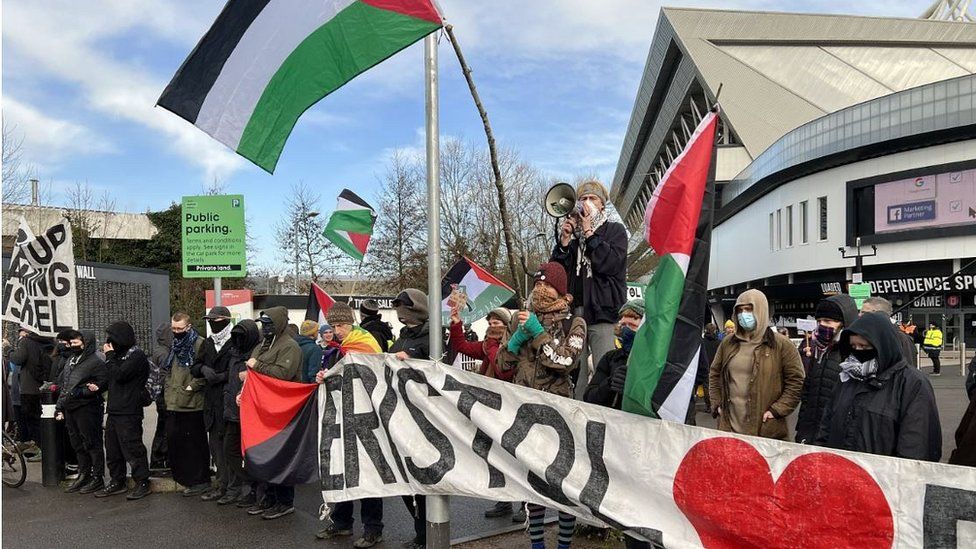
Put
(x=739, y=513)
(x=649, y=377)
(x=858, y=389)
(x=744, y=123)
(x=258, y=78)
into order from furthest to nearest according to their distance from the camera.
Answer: (x=744, y=123)
(x=258, y=78)
(x=858, y=389)
(x=649, y=377)
(x=739, y=513)

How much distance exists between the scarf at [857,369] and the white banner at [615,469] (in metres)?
0.88

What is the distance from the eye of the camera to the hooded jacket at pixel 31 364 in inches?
419

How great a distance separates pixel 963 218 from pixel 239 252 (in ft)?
105

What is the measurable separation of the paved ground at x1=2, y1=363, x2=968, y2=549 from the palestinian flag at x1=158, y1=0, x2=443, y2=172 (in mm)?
3391

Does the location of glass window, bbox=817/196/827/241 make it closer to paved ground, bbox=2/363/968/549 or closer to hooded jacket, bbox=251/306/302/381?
paved ground, bbox=2/363/968/549

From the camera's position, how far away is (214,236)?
10953mm

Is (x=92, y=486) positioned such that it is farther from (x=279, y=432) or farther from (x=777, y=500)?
(x=777, y=500)

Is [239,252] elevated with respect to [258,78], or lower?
lower

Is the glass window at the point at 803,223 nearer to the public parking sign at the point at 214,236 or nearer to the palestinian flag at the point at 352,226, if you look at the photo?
the palestinian flag at the point at 352,226

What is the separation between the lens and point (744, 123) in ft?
182

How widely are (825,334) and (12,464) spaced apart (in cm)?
926

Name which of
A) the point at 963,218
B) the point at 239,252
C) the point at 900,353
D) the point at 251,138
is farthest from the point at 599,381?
the point at 963,218

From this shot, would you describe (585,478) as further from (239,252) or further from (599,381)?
(239,252)

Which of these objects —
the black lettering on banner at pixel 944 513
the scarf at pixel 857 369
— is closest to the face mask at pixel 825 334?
the scarf at pixel 857 369
